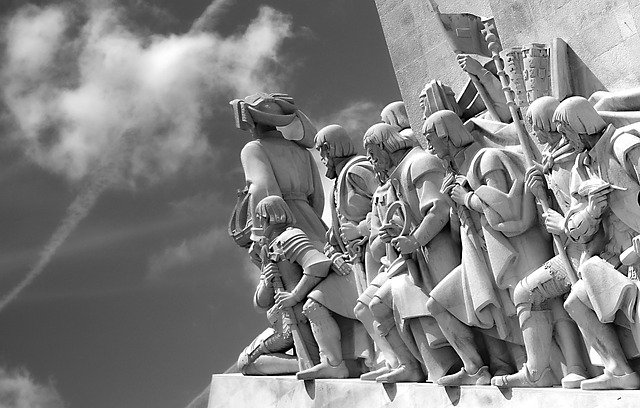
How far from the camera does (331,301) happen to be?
905 centimetres

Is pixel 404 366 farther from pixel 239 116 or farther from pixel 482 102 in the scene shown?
pixel 239 116

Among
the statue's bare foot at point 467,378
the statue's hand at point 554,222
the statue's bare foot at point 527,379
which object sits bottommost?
the statue's bare foot at point 527,379

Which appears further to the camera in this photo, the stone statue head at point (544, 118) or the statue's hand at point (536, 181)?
the statue's hand at point (536, 181)

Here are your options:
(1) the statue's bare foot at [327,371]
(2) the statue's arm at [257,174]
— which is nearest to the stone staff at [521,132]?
(1) the statue's bare foot at [327,371]

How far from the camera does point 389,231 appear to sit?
26.1 ft

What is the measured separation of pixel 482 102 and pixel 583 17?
118 cm

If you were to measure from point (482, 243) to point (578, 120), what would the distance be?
1261mm

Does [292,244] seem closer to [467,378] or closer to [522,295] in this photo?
[467,378]

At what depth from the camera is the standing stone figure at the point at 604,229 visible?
6.28m

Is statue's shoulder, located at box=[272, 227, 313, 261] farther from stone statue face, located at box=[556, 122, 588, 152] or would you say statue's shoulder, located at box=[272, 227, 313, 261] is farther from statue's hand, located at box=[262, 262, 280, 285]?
stone statue face, located at box=[556, 122, 588, 152]

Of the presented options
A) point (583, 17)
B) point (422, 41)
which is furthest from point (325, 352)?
point (583, 17)

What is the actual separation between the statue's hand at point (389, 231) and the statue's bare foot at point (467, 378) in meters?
1.05

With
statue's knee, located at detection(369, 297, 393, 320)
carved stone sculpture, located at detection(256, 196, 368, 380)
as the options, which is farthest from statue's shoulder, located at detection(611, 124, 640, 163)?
carved stone sculpture, located at detection(256, 196, 368, 380)

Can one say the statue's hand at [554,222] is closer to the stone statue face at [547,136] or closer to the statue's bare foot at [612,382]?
the stone statue face at [547,136]
